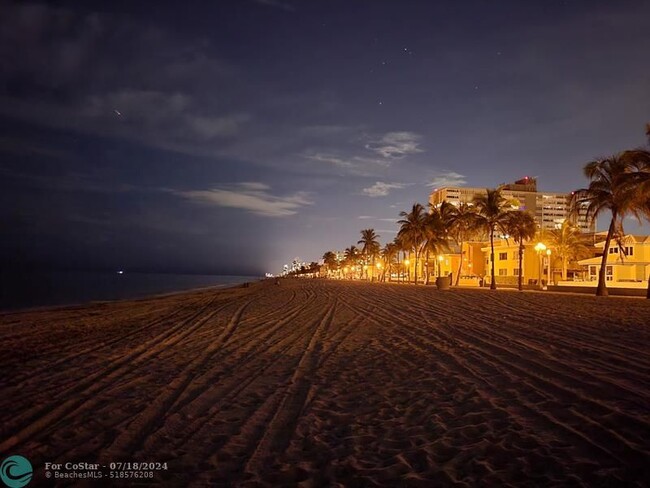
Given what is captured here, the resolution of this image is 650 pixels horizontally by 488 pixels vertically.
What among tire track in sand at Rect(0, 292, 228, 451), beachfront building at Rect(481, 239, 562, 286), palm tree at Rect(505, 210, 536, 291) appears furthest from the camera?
beachfront building at Rect(481, 239, 562, 286)

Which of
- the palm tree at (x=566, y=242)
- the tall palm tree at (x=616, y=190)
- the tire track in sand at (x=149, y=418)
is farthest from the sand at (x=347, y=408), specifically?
the palm tree at (x=566, y=242)

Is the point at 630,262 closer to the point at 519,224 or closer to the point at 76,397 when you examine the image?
the point at 519,224

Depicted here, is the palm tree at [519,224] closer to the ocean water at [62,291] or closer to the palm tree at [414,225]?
the palm tree at [414,225]

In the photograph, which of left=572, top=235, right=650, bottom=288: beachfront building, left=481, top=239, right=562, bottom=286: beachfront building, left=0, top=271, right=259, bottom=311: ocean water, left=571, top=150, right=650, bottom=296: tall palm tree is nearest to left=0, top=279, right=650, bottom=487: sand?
left=571, top=150, right=650, bottom=296: tall palm tree

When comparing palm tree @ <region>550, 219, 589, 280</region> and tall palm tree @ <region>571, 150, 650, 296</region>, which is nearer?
tall palm tree @ <region>571, 150, 650, 296</region>

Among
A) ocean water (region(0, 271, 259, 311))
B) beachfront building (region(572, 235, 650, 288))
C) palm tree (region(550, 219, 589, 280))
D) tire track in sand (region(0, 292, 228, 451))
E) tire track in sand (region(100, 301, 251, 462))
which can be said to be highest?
palm tree (region(550, 219, 589, 280))

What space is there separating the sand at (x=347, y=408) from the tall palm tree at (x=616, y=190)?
1967cm

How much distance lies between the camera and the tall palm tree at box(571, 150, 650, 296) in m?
26.9

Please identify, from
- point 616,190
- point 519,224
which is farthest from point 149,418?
Result: point 519,224

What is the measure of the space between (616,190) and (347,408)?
2894 centimetres

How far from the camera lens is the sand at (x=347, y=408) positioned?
4016mm

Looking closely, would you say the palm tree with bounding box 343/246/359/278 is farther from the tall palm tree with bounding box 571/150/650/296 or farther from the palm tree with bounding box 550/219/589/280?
the tall palm tree with bounding box 571/150/650/296

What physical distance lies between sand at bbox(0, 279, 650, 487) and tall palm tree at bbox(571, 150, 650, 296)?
775 inches

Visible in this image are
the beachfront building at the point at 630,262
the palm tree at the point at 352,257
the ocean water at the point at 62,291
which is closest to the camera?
the ocean water at the point at 62,291
